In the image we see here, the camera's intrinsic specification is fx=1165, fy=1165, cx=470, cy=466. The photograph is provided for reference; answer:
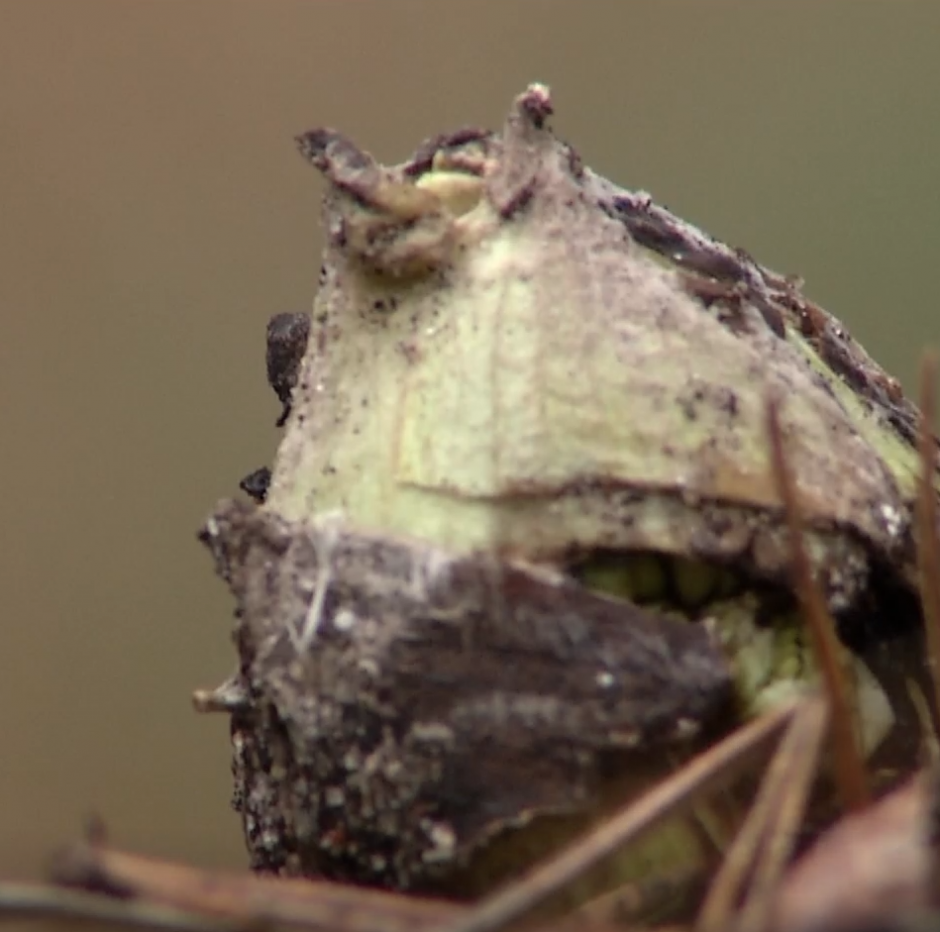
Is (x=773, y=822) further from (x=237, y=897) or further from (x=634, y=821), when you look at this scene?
(x=237, y=897)

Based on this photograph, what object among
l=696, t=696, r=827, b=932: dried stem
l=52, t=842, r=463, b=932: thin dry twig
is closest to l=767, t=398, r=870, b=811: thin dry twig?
l=696, t=696, r=827, b=932: dried stem

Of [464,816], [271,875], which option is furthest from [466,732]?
[271,875]

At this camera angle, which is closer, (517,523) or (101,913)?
(101,913)

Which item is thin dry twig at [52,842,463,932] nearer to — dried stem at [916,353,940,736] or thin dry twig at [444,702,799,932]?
thin dry twig at [444,702,799,932]

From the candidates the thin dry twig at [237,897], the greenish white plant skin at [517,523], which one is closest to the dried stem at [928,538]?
the greenish white plant skin at [517,523]

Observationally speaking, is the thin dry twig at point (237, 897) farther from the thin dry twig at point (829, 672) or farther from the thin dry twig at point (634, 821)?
the thin dry twig at point (829, 672)

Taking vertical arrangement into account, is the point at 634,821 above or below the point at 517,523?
below

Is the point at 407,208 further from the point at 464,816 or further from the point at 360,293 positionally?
the point at 464,816

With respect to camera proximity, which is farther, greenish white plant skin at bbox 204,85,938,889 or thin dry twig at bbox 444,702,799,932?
greenish white plant skin at bbox 204,85,938,889

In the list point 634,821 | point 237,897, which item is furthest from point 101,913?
point 634,821
